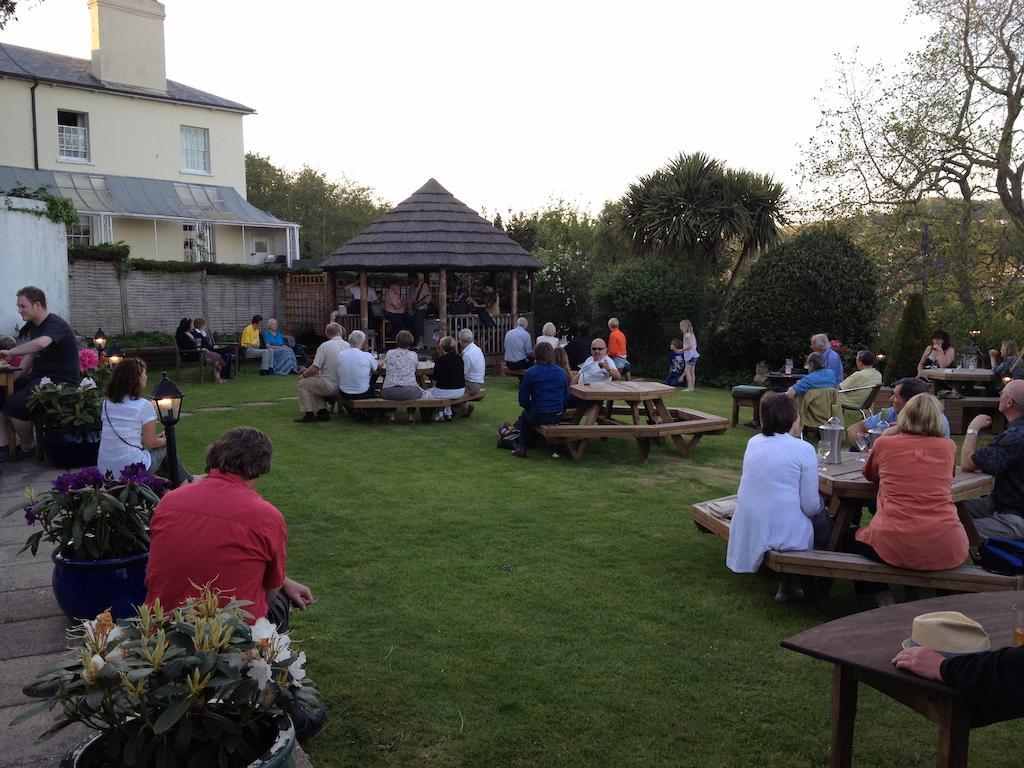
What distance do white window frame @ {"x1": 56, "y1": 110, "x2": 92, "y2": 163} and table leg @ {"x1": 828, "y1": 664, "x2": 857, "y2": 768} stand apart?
2905 centimetres

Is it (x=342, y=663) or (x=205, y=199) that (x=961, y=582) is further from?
(x=205, y=199)

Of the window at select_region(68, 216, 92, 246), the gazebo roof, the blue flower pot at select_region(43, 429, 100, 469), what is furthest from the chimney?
the blue flower pot at select_region(43, 429, 100, 469)

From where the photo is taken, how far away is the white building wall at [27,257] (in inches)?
459

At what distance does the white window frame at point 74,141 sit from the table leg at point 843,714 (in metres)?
29.0

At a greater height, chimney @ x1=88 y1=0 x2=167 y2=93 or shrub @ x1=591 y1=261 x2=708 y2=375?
chimney @ x1=88 y1=0 x2=167 y2=93

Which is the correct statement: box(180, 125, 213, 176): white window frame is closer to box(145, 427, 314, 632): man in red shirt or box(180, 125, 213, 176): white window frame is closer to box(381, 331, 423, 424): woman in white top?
box(381, 331, 423, 424): woman in white top

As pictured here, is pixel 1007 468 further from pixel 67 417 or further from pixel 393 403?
pixel 393 403

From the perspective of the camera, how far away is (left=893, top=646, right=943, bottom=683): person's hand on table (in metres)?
2.90

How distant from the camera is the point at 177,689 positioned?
2.39 metres

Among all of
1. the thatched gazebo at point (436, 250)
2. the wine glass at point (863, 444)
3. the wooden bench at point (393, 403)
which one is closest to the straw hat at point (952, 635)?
the wine glass at point (863, 444)

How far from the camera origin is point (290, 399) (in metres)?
15.6

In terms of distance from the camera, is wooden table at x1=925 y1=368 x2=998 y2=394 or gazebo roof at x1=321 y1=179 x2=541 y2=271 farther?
gazebo roof at x1=321 y1=179 x2=541 y2=271

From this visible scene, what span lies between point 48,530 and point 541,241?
27400 mm

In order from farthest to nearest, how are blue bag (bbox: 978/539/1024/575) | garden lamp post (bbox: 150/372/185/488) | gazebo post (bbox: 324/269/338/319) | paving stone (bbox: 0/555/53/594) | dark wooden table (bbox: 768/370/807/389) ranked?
gazebo post (bbox: 324/269/338/319) → dark wooden table (bbox: 768/370/807/389) → paving stone (bbox: 0/555/53/594) → garden lamp post (bbox: 150/372/185/488) → blue bag (bbox: 978/539/1024/575)
